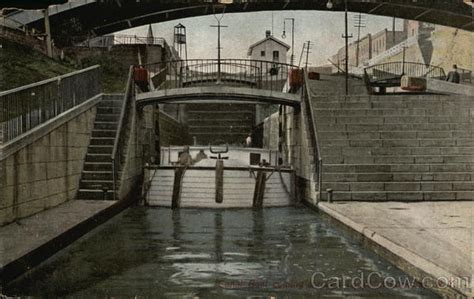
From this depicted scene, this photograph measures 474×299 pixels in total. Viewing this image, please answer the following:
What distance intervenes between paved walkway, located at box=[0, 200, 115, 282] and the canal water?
344mm

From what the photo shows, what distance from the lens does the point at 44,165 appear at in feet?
37.1

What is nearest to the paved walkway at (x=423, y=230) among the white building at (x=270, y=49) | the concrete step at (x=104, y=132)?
the concrete step at (x=104, y=132)

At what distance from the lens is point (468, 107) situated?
1767cm

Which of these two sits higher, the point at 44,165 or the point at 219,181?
the point at 44,165

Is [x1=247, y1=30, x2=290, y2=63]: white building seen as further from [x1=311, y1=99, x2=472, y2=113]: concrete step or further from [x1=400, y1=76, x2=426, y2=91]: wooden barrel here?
[x1=311, y1=99, x2=472, y2=113]: concrete step

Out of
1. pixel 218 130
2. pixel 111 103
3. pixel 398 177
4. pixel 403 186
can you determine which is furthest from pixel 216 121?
pixel 403 186

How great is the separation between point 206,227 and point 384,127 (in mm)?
7041

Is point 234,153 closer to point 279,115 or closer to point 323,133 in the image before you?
point 323,133

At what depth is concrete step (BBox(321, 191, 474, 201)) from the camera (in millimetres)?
13250

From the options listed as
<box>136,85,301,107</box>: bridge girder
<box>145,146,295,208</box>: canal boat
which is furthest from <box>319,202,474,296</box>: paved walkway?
<box>136,85,301,107</box>: bridge girder

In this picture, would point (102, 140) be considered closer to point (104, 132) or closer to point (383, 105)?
point (104, 132)

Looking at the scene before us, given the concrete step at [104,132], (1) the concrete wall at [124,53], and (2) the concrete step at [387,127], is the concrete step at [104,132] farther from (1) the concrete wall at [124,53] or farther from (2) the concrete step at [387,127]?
(1) the concrete wall at [124,53]

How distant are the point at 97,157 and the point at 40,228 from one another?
6.11 m

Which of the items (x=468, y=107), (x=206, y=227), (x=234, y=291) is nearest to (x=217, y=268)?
(x=234, y=291)
